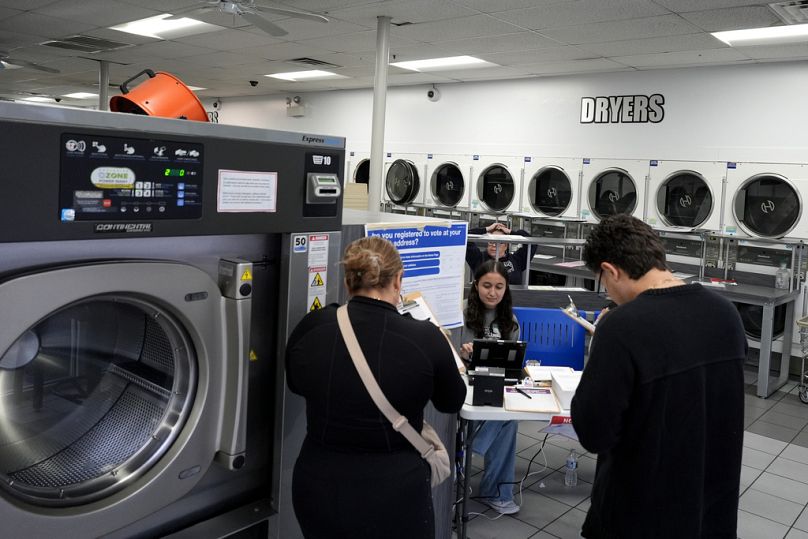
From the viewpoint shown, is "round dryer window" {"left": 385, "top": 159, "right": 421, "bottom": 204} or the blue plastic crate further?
"round dryer window" {"left": 385, "top": 159, "right": 421, "bottom": 204}

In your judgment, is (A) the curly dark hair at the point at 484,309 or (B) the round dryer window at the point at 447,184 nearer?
(A) the curly dark hair at the point at 484,309

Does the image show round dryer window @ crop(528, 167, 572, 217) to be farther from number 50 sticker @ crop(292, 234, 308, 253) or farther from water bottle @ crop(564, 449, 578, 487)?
number 50 sticker @ crop(292, 234, 308, 253)

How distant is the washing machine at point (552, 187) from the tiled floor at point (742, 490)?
3690 millimetres

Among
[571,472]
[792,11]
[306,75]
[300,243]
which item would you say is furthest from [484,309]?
[306,75]

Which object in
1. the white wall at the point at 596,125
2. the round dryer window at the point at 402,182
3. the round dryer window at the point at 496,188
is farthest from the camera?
the round dryer window at the point at 402,182

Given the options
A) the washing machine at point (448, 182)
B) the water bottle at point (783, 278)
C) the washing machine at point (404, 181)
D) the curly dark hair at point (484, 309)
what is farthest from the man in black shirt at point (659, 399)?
the washing machine at point (404, 181)

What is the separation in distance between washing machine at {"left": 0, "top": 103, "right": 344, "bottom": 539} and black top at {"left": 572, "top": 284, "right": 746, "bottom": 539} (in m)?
0.88

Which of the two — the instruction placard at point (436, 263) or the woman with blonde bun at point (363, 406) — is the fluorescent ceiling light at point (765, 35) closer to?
the instruction placard at point (436, 263)

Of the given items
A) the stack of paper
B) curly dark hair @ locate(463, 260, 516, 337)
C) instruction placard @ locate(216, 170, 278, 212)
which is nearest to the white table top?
curly dark hair @ locate(463, 260, 516, 337)

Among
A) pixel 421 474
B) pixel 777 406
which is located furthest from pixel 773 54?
pixel 421 474

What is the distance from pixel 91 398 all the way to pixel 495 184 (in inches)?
326

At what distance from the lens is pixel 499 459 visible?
3.90 metres

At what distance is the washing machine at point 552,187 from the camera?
8.58m

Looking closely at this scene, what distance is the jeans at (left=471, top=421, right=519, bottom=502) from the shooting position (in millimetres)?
3891
